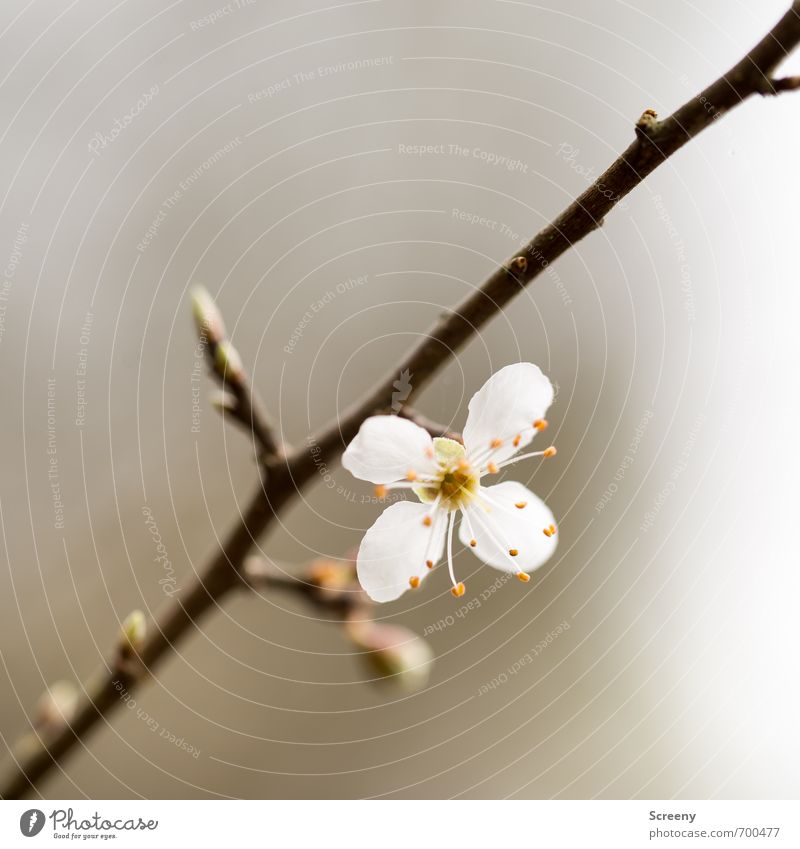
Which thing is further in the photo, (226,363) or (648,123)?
(226,363)

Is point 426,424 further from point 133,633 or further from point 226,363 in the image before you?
point 133,633

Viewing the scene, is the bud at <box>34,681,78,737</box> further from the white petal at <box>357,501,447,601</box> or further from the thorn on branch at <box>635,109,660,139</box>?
the thorn on branch at <box>635,109,660,139</box>

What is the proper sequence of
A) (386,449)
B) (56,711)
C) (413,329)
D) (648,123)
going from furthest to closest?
(413,329), (56,711), (386,449), (648,123)
